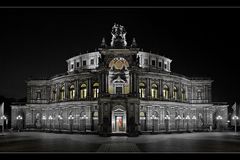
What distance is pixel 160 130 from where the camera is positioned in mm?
77562

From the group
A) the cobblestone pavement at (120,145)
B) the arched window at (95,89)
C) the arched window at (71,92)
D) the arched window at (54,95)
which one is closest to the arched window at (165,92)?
the arched window at (95,89)

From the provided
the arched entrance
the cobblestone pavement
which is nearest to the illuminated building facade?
the arched entrance

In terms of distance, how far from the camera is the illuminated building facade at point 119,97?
226ft

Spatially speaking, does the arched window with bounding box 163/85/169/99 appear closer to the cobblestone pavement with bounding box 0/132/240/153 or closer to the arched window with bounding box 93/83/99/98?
the arched window with bounding box 93/83/99/98

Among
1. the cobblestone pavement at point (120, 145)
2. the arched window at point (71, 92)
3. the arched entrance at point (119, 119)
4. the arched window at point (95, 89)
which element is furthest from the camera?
the arched window at point (71, 92)

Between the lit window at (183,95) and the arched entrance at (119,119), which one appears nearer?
the arched entrance at (119,119)

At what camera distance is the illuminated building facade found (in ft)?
226

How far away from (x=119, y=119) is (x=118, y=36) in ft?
57.6

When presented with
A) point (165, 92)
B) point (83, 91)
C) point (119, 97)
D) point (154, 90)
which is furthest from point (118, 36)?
point (165, 92)

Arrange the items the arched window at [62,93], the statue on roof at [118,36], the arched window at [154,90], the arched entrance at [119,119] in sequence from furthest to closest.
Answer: the arched window at [62,93] < the arched window at [154,90] < the statue on roof at [118,36] < the arched entrance at [119,119]

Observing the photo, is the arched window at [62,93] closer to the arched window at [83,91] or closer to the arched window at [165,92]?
the arched window at [83,91]

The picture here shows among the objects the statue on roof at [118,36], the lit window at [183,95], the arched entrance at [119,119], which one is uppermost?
the statue on roof at [118,36]

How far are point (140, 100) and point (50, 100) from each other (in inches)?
1162
